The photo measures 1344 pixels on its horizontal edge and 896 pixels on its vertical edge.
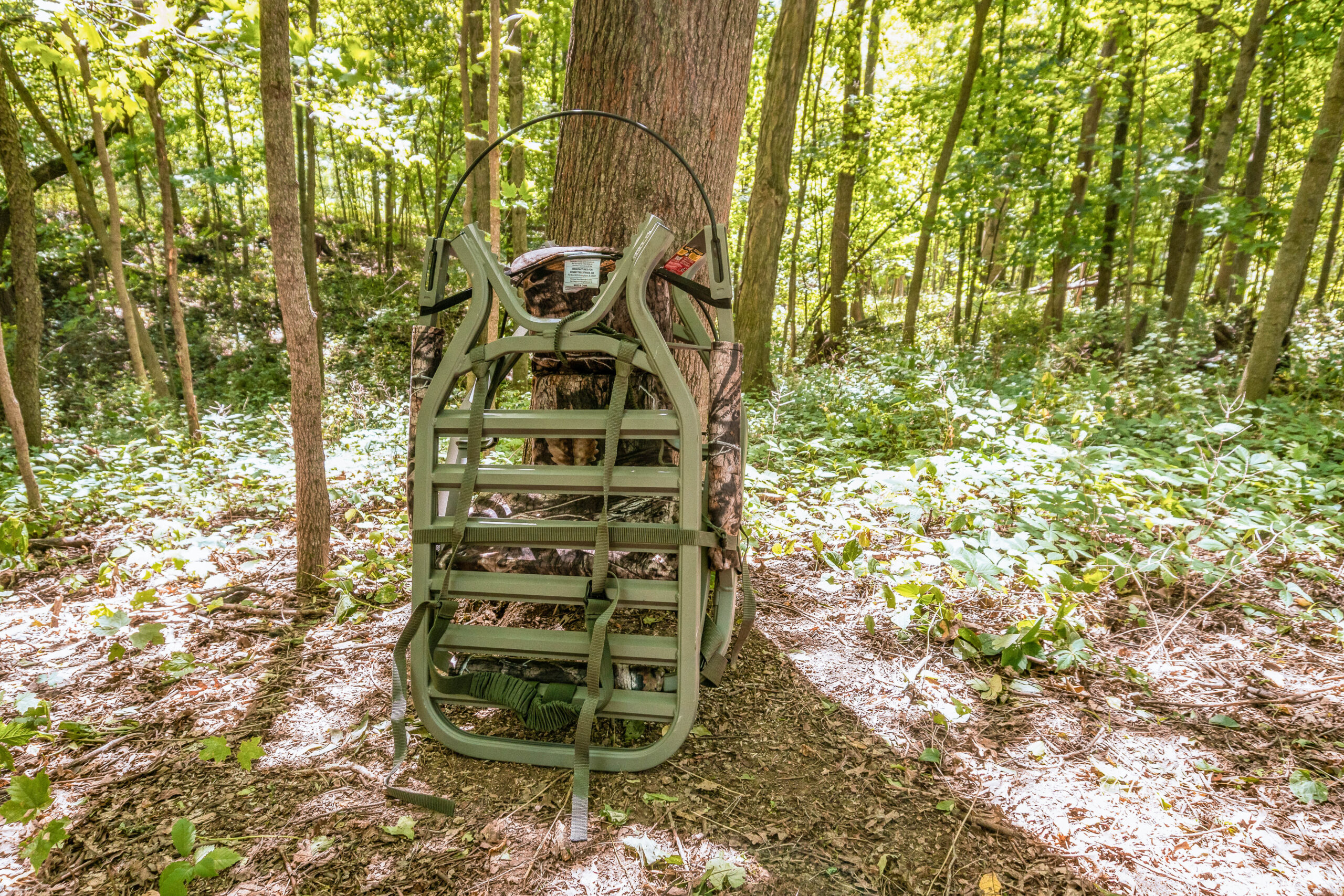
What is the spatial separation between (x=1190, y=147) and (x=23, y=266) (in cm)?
1443

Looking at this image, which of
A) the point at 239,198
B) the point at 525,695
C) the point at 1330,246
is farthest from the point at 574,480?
the point at 1330,246

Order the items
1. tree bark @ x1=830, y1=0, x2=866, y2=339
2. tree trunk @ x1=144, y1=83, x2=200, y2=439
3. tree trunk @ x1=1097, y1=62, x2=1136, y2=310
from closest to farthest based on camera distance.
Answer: tree trunk @ x1=144, y1=83, x2=200, y2=439, tree trunk @ x1=1097, y1=62, x2=1136, y2=310, tree bark @ x1=830, y1=0, x2=866, y2=339

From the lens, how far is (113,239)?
7215 mm

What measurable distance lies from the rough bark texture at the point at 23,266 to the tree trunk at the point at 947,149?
1037 centimetres

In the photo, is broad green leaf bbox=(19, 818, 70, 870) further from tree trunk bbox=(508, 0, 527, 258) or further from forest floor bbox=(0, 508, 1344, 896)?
tree trunk bbox=(508, 0, 527, 258)

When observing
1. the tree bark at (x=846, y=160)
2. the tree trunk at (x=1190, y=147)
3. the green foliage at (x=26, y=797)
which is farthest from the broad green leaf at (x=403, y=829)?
the tree trunk at (x=1190, y=147)

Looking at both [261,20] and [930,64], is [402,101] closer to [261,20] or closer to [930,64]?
[261,20]

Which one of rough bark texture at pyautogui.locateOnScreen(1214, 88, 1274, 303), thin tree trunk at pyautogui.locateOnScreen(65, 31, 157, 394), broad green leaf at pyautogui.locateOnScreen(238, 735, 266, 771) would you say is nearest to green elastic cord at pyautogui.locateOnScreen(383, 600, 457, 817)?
broad green leaf at pyautogui.locateOnScreen(238, 735, 266, 771)

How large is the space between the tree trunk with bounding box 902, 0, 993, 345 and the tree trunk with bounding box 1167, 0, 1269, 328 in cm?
291

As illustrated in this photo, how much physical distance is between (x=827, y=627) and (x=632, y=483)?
1.27m

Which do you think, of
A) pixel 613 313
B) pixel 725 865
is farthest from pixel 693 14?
pixel 725 865

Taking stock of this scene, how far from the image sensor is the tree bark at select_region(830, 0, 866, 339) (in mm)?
10062

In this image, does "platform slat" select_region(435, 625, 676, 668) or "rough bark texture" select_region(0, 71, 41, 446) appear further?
"rough bark texture" select_region(0, 71, 41, 446)

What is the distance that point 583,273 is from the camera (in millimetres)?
2078
